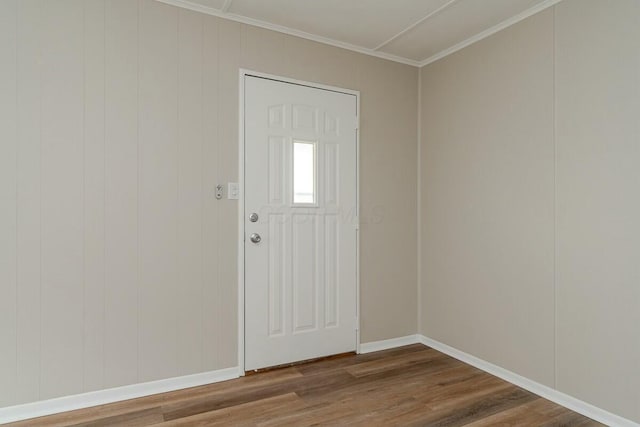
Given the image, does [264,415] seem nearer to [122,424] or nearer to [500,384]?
[122,424]

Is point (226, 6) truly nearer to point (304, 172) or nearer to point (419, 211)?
point (304, 172)

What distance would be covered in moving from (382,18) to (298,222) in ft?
5.34

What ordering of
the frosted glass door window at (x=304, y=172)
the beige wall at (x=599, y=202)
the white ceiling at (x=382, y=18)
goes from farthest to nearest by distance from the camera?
1. the frosted glass door window at (x=304, y=172)
2. the white ceiling at (x=382, y=18)
3. the beige wall at (x=599, y=202)

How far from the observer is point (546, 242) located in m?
2.48

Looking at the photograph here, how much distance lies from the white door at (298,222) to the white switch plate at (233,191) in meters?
0.07

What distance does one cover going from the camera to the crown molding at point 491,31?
97.6 inches

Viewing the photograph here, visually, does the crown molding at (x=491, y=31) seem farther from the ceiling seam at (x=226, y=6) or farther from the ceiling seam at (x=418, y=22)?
the ceiling seam at (x=226, y=6)

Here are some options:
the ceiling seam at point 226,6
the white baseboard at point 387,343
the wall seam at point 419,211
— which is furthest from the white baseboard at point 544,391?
the ceiling seam at point 226,6

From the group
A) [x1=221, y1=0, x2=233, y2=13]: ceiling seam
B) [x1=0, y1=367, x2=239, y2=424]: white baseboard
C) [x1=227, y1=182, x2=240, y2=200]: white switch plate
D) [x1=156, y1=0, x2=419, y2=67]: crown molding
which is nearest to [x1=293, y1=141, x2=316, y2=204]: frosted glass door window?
[x1=227, y1=182, x2=240, y2=200]: white switch plate

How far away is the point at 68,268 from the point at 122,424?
95 cm

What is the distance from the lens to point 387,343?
10.9ft

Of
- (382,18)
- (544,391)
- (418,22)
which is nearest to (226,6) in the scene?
(382,18)

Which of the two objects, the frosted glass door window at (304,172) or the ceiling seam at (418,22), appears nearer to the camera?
the ceiling seam at (418,22)

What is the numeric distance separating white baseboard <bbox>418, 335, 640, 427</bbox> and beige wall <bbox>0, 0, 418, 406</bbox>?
71.6 inches
